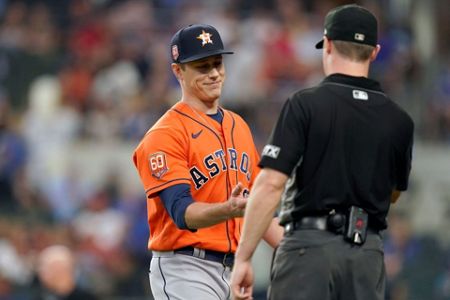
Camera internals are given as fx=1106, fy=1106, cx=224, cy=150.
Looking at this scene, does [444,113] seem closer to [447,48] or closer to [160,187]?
[447,48]

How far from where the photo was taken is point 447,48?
1523 cm

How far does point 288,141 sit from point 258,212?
1.10 ft

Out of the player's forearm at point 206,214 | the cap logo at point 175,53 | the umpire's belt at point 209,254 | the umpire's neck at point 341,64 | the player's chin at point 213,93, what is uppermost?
the umpire's neck at point 341,64

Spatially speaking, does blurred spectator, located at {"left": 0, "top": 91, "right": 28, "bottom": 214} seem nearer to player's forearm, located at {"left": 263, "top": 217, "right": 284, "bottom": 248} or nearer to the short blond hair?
player's forearm, located at {"left": 263, "top": 217, "right": 284, "bottom": 248}

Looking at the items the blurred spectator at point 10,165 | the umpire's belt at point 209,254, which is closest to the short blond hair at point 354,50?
the umpire's belt at point 209,254

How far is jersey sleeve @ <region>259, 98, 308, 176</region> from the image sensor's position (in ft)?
15.8

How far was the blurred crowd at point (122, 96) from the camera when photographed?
484 inches

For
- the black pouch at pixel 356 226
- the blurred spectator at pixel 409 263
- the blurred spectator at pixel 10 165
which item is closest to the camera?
the black pouch at pixel 356 226

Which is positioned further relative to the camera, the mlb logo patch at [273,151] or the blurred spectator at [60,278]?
the blurred spectator at [60,278]

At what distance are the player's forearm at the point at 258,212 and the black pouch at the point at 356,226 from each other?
14.0 inches

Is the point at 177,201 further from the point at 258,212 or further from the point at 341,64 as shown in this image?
the point at 341,64

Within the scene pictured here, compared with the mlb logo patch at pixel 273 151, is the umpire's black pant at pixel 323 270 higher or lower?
lower

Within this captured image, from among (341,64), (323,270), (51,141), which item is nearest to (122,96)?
(51,141)

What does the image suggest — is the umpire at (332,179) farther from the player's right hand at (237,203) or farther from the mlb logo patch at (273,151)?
the player's right hand at (237,203)
